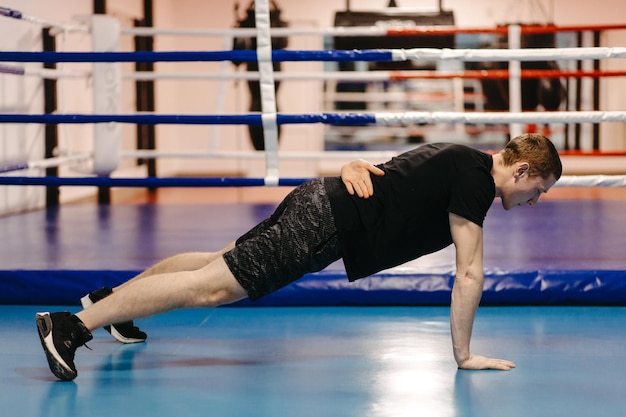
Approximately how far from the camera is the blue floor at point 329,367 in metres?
2.14

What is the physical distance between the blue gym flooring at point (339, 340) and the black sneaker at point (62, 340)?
0.15 ft

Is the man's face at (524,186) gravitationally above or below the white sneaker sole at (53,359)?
above

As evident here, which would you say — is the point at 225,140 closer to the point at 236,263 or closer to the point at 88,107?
the point at 88,107

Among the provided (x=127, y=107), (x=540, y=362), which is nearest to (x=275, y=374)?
(x=540, y=362)

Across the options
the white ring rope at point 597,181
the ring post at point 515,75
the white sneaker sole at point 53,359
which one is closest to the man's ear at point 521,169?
the white ring rope at point 597,181

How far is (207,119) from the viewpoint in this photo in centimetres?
359

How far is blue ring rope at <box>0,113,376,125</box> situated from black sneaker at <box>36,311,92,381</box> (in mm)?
1312

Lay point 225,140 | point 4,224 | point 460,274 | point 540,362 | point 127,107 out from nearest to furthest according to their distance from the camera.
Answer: point 460,274, point 540,362, point 4,224, point 127,107, point 225,140

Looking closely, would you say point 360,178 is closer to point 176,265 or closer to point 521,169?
point 521,169

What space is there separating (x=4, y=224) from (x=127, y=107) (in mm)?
4124

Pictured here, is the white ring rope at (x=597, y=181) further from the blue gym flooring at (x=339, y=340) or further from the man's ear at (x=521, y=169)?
the man's ear at (x=521, y=169)

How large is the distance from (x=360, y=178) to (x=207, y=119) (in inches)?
52.6

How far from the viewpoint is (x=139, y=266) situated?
133 inches

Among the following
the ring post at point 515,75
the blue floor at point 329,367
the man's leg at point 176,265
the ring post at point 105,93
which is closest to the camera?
the blue floor at point 329,367
